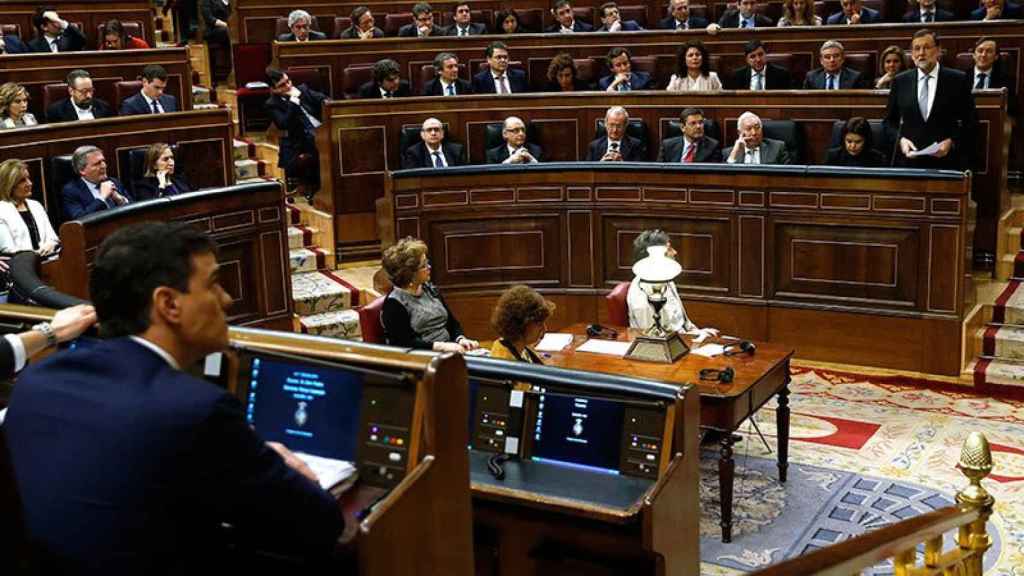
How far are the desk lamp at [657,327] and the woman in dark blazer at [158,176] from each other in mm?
2840

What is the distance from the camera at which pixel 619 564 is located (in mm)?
2871

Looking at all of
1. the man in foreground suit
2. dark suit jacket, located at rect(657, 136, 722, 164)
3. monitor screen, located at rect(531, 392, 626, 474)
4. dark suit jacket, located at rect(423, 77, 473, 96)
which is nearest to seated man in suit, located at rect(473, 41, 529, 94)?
dark suit jacket, located at rect(423, 77, 473, 96)

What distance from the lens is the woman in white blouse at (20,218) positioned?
17.9 ft

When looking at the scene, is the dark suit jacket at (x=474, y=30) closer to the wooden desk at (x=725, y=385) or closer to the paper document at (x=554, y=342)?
the wooden desk at (x=725, y=385)

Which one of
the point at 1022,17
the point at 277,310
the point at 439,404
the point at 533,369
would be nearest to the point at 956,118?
the point at 1022,17

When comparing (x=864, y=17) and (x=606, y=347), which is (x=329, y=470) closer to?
(x=606, y=347)

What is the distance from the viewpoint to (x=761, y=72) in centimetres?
814

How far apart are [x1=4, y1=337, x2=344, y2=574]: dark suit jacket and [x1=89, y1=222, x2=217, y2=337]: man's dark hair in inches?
1.6

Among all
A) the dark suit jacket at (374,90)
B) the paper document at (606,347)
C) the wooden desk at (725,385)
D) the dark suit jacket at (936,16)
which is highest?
the dark suit jacket at (936,16)

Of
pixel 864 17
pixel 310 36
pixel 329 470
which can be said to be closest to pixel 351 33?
pixel 310 36

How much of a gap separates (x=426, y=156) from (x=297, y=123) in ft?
3.96

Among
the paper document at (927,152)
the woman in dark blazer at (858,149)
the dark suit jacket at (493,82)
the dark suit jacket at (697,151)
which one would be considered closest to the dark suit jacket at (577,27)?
the dark suit jacket at (493,82)

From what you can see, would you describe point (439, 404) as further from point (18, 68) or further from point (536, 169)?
point (18, 68)

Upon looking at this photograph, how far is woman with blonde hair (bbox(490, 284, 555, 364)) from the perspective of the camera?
4.05 meters
